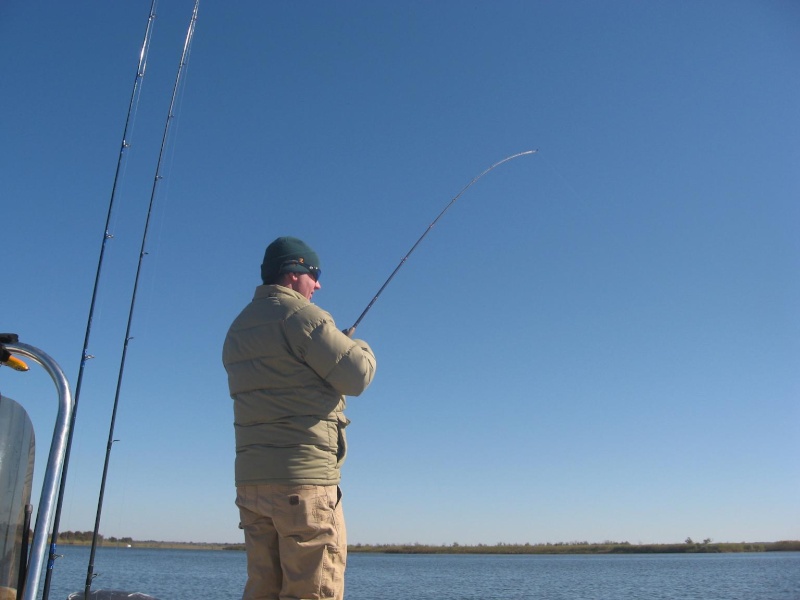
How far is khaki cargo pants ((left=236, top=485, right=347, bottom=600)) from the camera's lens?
2330mm

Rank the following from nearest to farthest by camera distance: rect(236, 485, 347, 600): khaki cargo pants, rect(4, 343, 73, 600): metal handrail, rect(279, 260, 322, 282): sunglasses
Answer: rect(4, 343, 73, 600): metal handrail, rect(236, 485, 347, 600): khaki cargo pants, rect(279, 260, 322, 282): sunglasses

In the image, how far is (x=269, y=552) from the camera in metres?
2.48

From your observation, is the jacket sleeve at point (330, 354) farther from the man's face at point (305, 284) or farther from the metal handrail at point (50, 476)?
the metal handrail at point (50, 476)

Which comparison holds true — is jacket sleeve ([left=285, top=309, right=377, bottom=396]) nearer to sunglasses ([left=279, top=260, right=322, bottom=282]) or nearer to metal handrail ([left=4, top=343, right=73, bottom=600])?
sunglasses ([left=279, top=260, right=322, bottom=282])

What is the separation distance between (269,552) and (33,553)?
1119 millimetres

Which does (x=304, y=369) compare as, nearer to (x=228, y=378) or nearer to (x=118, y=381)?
(x=228, y=378)

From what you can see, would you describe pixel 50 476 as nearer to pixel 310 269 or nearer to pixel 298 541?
pixel 298 541

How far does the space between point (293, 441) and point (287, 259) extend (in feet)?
2.41

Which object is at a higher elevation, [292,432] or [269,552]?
[292,432]

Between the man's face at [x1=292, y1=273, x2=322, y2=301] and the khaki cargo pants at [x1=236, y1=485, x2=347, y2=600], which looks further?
the man's face at [x1=292, y1=273, x2=322, y2=301]

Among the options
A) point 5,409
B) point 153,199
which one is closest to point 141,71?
point 153,199

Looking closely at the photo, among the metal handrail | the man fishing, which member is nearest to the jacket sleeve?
the man fishing

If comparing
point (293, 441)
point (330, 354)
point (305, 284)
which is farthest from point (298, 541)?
point (305, 284)

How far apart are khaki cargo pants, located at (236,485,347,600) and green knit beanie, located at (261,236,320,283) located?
2.70 ft
